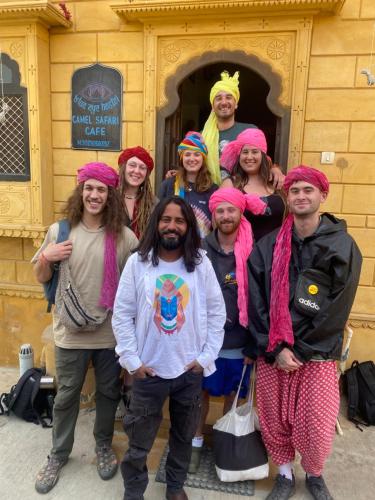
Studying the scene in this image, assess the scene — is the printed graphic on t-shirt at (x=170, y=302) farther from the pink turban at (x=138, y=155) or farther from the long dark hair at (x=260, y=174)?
the pink turban at (x=138, y=155)

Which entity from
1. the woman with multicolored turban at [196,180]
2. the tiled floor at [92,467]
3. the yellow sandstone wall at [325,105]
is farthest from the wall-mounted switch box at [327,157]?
the tiled floor at [92,467]

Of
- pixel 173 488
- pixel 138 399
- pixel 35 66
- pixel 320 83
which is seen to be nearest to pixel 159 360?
pixel 138 399

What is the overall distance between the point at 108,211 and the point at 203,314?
0.89 metres

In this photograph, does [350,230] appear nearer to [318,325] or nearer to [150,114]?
[318,325]

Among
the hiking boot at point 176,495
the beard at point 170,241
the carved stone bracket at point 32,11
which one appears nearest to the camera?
the beard at point 170,241

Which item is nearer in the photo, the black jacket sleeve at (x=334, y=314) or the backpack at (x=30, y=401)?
the black jacket sleeve at (x=334, y=314)

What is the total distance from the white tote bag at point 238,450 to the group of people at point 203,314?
94mm

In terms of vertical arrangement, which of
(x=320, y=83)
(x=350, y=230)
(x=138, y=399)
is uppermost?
(x=320, y=83)

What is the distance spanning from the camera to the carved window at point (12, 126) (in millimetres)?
4012

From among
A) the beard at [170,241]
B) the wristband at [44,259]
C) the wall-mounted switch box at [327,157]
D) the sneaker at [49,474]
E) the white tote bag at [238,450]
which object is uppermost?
the wall-mounted switch box at [327,157]

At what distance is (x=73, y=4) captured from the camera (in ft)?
13.0

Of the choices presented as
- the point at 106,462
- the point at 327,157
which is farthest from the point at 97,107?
the point at 106,462

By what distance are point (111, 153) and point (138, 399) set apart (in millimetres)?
2663

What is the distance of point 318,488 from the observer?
100 inches
